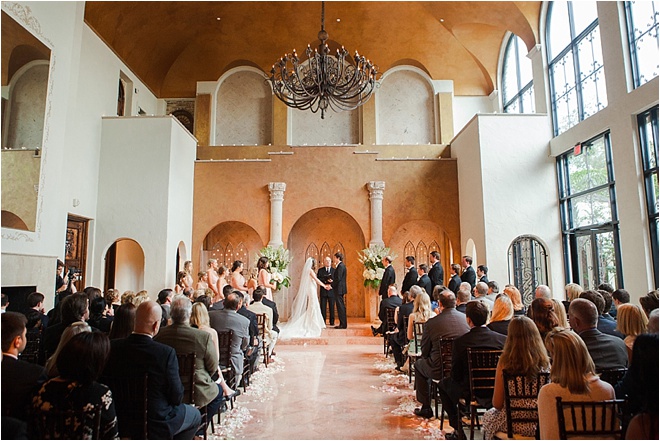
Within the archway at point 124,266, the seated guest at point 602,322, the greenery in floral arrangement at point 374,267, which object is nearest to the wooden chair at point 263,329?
the greenery in floral arrangement at point 374,267

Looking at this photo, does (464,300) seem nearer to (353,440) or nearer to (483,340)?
(483,340)

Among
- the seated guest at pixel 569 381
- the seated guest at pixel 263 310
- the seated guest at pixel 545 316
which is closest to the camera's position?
the seated guest at pixel 569 381

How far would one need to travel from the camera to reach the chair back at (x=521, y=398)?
2.87 meters

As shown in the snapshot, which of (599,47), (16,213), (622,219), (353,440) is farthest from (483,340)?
(599,47)

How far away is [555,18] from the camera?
9.82 metres

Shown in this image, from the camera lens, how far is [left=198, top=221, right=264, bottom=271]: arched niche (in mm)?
12688

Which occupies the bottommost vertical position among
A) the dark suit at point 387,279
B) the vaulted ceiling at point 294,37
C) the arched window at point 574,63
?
the dark suit at point 387,279

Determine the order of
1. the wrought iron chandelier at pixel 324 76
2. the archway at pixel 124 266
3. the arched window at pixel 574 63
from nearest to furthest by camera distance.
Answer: the wrought iron chandelier at pixel 324 76
the arched window at pixel 574 63
the archway at pixel 124 266

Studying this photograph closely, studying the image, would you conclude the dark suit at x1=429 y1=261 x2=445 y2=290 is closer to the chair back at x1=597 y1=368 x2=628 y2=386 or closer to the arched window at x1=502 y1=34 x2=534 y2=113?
the arched window at x1=502 y1=34 x2=534 y2=113

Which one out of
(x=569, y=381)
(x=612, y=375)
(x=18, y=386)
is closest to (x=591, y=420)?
(x=569, y=381)

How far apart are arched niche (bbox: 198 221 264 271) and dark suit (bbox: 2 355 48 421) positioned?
1039 centimetres

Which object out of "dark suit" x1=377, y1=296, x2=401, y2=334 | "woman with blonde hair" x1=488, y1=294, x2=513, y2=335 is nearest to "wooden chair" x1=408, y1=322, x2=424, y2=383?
"woman with blonde hair" x1=488, y1=294, x2=513, y2=335

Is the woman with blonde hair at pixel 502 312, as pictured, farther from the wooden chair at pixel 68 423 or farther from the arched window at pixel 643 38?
the arched window at pixel 643 38

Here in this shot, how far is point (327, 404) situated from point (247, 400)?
94 centimetres
